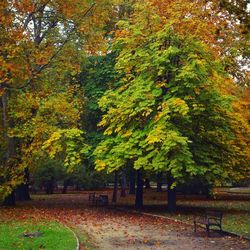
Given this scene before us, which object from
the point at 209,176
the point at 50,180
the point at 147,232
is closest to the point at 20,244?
the point at 147,232

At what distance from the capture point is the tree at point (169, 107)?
22.0m

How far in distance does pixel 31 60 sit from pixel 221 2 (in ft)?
55.3

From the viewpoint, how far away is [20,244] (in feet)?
43.3

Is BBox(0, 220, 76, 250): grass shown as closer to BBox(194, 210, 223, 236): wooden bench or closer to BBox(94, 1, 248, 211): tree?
BBox(194, 210, 223, 236): wooden bench

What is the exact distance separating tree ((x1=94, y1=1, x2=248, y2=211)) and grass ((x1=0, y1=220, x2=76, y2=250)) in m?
6.59

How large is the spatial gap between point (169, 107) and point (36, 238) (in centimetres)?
1078

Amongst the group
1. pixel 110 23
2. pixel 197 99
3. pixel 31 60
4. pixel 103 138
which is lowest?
pixel 103 138

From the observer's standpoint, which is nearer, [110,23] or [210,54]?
[210,54]

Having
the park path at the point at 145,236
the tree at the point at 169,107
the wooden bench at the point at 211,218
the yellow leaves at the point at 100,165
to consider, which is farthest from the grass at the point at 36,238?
the tree at the point at 169,107

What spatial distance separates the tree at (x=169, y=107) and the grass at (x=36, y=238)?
659 centimetres

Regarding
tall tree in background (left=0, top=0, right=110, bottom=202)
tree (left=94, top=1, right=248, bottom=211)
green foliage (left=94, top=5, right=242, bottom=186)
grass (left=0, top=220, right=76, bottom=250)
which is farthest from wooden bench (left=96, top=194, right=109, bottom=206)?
grass (left=0, top=220, right=76, bottom=250)

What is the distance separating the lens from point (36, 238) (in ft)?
47.0

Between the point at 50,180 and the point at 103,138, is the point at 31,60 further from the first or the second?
the point at 50,180

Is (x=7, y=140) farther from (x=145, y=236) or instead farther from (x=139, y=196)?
(x=145, y=236)
